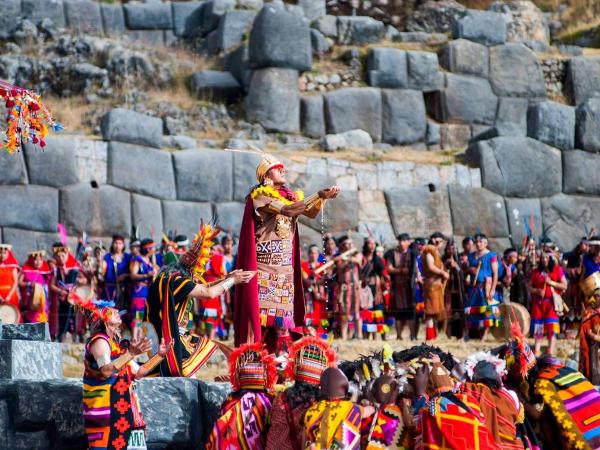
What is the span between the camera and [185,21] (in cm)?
2648

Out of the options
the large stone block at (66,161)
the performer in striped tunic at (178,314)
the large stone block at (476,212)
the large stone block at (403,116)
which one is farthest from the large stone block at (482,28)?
the performer in striped tunic at (178,314)

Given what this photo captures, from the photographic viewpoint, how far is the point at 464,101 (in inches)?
972

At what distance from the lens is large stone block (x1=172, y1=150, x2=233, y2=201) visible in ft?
64.0

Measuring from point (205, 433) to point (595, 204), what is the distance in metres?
15.2

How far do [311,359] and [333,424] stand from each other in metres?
0.70

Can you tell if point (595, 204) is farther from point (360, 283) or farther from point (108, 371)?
point (108, 371)

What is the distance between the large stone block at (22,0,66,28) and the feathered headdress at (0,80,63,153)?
50.0 ft

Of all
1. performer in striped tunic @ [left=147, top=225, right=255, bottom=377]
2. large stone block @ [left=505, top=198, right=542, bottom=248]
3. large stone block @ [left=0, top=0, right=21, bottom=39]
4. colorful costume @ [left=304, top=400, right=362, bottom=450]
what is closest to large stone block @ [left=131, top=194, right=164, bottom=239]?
large stone block @ [left=505, top=198, right=542, bottom=248]

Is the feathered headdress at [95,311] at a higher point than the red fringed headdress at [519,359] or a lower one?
higher

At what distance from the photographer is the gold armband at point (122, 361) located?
23.9 feet

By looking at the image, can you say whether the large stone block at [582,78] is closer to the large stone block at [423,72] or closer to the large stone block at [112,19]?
the large stone block at [423,72]

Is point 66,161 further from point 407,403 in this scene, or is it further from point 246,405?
point 407,403

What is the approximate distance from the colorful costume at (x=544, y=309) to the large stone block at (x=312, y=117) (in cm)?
822

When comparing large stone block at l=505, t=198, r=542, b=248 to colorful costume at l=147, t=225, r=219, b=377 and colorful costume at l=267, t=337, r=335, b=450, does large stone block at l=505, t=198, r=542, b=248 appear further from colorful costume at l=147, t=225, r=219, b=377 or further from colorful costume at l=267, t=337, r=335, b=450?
colorful costume at l=267, t=337, r=335, b=450
